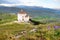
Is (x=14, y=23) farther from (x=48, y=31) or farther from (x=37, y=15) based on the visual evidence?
(x=48, y=31)

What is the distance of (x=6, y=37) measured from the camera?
3.37 m

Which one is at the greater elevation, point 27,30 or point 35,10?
point 35,10

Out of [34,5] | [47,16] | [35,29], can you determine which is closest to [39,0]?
[34,5]

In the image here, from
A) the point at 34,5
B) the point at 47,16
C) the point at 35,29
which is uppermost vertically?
the point at 34,5

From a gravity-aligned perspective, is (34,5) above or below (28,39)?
above

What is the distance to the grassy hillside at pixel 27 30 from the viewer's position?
3.37 m

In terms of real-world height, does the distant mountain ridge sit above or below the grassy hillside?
above

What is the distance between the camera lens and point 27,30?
11.3 ft

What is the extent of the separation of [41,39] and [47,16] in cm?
51

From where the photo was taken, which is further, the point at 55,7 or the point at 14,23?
the point at 55,7

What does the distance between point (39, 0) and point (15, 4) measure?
0.53m

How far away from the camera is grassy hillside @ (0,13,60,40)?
337 centimetres

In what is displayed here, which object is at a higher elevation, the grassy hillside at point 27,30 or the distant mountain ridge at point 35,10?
the distant mountain ridge at point 35,10

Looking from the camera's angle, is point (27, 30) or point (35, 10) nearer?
point (27, 30)
